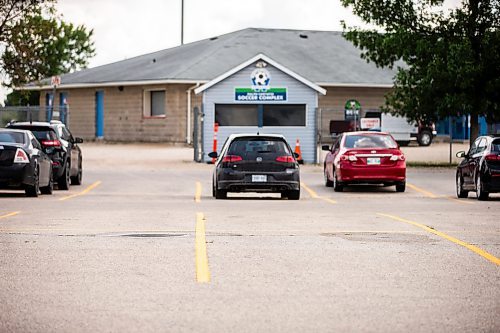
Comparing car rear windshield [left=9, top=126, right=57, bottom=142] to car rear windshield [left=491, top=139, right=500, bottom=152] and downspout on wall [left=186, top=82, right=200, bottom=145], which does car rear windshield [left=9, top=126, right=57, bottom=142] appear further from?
downspout on wall [left=186, top=82, right=200, bottom=145]

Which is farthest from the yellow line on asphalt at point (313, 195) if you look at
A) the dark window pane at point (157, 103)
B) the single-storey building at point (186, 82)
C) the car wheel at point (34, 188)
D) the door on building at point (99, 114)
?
the door on building at point (99, 114)

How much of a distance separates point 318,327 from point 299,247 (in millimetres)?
5184

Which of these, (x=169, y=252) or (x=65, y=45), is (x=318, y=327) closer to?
(x=169, y=252)

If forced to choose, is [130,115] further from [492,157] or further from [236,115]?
[492,157]

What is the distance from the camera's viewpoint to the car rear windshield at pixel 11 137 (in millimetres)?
25031

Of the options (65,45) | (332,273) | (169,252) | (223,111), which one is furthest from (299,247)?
(65,45)

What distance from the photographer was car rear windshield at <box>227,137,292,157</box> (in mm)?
25281

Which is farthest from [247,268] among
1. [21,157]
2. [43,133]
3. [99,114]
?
[99,114]

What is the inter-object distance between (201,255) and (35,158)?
13.4 m

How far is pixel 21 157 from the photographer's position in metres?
24.3

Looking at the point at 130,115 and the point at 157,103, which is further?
the point at 130,115

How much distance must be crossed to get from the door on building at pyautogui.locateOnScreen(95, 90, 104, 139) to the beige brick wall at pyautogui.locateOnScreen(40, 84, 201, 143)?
206 mm

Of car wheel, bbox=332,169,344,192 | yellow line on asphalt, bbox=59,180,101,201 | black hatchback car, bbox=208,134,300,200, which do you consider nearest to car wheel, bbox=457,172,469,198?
car wheel, bbox=332,169,344,192

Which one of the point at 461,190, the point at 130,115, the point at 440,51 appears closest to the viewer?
the point at 461,190
